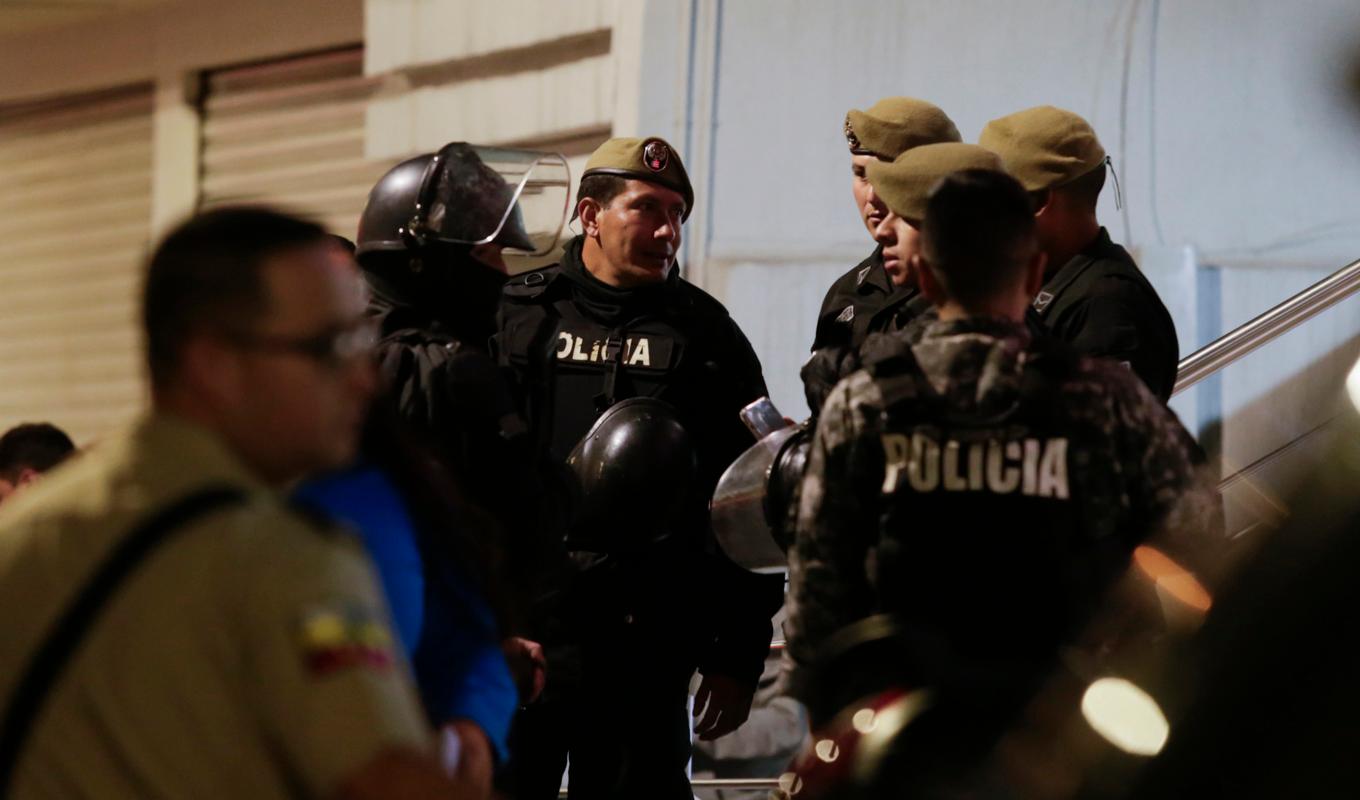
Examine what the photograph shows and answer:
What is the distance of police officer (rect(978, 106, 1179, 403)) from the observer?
3.84 m

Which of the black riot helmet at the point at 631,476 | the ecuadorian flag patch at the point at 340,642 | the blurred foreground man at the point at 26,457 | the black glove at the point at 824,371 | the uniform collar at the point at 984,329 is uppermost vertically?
the uniform collar at the point at 984,329

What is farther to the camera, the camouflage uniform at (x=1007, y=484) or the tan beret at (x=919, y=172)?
the tan beret at (x=919, y=172)

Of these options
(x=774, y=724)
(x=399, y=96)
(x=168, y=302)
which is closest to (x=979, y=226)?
(x=168, y=302)

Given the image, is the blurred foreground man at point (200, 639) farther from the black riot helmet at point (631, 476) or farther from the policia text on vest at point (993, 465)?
the black riot helmet at point (631, 476)

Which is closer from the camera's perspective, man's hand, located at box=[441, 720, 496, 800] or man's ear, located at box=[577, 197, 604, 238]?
man's hand, located at box=[441, 720, 496, 800]

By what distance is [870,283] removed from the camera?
429 centimetres

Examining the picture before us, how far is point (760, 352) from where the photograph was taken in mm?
7035

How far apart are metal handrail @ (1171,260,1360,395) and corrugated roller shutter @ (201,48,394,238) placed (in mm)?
4531

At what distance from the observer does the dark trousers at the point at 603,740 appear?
436cm

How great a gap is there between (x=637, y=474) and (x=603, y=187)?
3.22ft

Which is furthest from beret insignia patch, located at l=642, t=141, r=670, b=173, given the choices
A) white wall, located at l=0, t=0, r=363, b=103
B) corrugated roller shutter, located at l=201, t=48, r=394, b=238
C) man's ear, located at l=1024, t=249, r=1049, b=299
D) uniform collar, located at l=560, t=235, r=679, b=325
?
white wall, located at l=0, t=0, r=363, b=103

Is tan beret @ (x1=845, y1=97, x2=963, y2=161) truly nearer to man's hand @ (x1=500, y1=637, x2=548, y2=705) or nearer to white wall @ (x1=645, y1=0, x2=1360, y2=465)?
man's hand @ (x1=500, y1=637, x2=548, y2=705)

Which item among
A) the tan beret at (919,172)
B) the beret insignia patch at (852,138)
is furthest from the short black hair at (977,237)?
the beret insignia patch at (852,138)

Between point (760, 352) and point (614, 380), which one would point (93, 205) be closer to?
point (760, 352)
